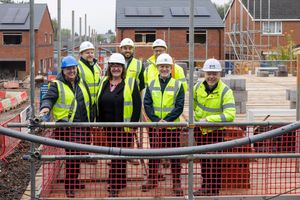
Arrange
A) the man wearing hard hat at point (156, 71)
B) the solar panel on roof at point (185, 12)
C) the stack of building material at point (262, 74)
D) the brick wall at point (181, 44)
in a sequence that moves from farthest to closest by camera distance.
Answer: the solar panel on roof at point (185, 12), the brick wall at point (181, 44), the stack of building material at point (262, 74), the man wearing hard hat at point (156, 71)

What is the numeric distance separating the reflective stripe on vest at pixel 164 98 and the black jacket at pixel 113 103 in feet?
0.64

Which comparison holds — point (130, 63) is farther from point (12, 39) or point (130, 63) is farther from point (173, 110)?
point (12, 39)

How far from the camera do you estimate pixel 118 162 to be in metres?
6.04

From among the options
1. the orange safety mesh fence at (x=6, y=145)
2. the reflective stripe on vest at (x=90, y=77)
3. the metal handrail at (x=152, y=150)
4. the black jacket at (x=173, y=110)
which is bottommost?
the orange safety mesh fence at (x=6, y=145)

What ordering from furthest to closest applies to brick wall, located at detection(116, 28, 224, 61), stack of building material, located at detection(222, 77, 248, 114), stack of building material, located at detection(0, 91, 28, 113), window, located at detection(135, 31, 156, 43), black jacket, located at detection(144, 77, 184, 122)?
window, located at detection(135, 31, 156, 43)
brick wall, located at detection(116, 28, 224, 61)
stack of building material, located at detection(0, 91, 28, 113)
stack of building material, located at detection(222, 77, 248, 114)
black jacket, located at detection(144, 77, 184, 122)

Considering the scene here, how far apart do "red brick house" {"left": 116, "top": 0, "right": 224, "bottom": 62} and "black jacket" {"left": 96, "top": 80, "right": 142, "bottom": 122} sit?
35137 mm

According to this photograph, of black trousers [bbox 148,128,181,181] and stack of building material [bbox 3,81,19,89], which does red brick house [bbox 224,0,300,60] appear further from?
black trousers [bbox 148,128,181,181]

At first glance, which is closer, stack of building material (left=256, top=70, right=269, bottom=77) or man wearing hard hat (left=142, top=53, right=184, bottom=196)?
man wearing hard hat (left=142, top=53, right=184, bottom=196)

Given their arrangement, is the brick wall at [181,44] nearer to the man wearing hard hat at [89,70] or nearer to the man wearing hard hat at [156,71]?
the man wearing hard hat at [156,71]

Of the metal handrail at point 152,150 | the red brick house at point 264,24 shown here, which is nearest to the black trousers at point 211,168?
the metal handrail at point 152,150

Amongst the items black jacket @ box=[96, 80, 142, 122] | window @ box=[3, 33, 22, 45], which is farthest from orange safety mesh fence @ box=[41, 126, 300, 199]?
window @ box=[3, 33, 22, 45]

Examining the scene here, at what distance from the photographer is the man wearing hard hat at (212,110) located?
5.98 meters

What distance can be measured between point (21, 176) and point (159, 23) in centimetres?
3371

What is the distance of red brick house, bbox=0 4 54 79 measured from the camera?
148ft
